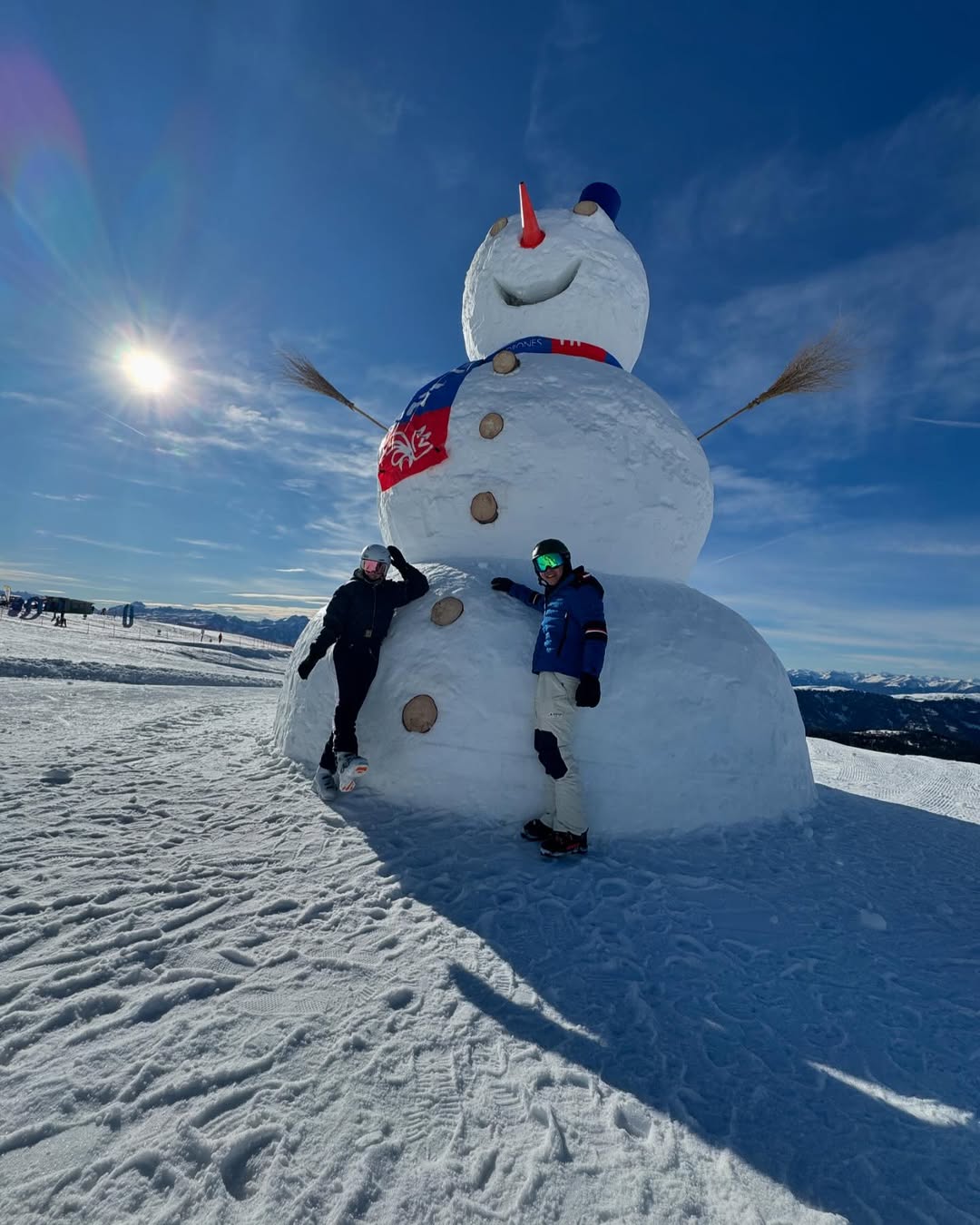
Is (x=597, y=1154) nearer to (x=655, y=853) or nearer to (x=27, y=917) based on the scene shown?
(x=655, y=853)

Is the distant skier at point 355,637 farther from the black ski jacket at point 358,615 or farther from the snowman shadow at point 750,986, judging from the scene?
the snowman shadow at point 750,986

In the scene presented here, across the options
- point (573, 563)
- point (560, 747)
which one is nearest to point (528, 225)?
point (573, 563)

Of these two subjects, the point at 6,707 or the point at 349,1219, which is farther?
the point at 6,707

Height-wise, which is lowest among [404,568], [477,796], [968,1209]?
[968,1209]

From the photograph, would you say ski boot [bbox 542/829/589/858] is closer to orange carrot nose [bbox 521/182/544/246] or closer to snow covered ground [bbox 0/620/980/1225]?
snow covered ground [bbox 0/620/980/1225]

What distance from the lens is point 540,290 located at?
18.1ft

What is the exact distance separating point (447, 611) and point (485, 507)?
107 cm

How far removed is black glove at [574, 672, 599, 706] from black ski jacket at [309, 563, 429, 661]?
160 cm

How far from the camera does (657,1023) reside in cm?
200

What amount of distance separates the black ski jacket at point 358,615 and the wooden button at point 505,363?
2.27 meters

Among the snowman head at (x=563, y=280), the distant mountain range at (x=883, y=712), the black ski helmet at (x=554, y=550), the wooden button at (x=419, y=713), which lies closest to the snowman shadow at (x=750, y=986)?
the wooden button at (x=419, y=713)

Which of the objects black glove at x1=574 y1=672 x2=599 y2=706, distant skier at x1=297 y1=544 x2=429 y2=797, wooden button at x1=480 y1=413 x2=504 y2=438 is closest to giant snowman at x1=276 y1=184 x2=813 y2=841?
wooden button at x1=480 y1=413 x2=504 y2=438

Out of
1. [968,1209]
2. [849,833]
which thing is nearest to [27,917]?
[968,1209]

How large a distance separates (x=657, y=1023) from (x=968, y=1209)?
85cm
